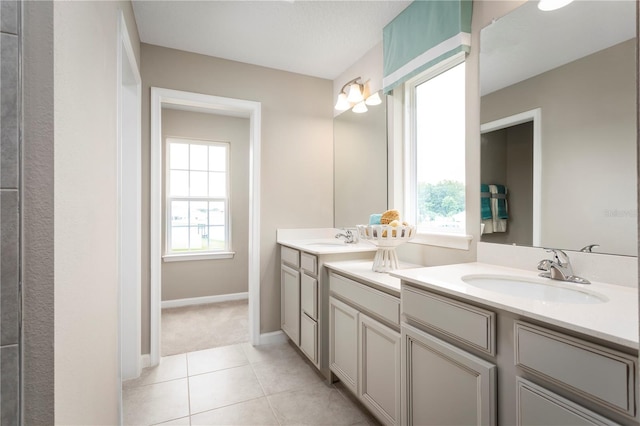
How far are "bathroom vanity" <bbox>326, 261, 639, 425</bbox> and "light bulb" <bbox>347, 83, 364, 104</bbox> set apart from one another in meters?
1.59

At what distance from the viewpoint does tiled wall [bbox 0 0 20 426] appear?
652 mm

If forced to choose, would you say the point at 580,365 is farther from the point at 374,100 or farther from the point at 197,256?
→ the point at 197,256

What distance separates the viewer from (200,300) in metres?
3.99

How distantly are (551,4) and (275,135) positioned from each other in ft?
7.10

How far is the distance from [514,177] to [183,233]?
12.4ft

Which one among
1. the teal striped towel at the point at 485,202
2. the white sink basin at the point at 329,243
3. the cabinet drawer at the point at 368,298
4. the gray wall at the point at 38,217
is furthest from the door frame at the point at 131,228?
the teal striped towel at the point at 485,202

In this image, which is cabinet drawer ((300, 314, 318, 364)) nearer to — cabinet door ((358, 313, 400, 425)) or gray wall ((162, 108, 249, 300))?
cabinet door ((358, 313, 400, 425))

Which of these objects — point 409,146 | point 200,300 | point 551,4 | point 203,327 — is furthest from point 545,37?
point 200,300

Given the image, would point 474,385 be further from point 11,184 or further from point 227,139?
point 227,139

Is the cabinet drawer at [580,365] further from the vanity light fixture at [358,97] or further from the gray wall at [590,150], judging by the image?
the vanity light fixture at [358,97]

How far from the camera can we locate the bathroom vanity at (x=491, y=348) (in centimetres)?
73

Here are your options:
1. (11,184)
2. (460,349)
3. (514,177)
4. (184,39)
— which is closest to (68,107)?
(11,184)

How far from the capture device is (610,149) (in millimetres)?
1129

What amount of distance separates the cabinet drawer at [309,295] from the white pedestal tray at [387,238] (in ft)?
1.87
